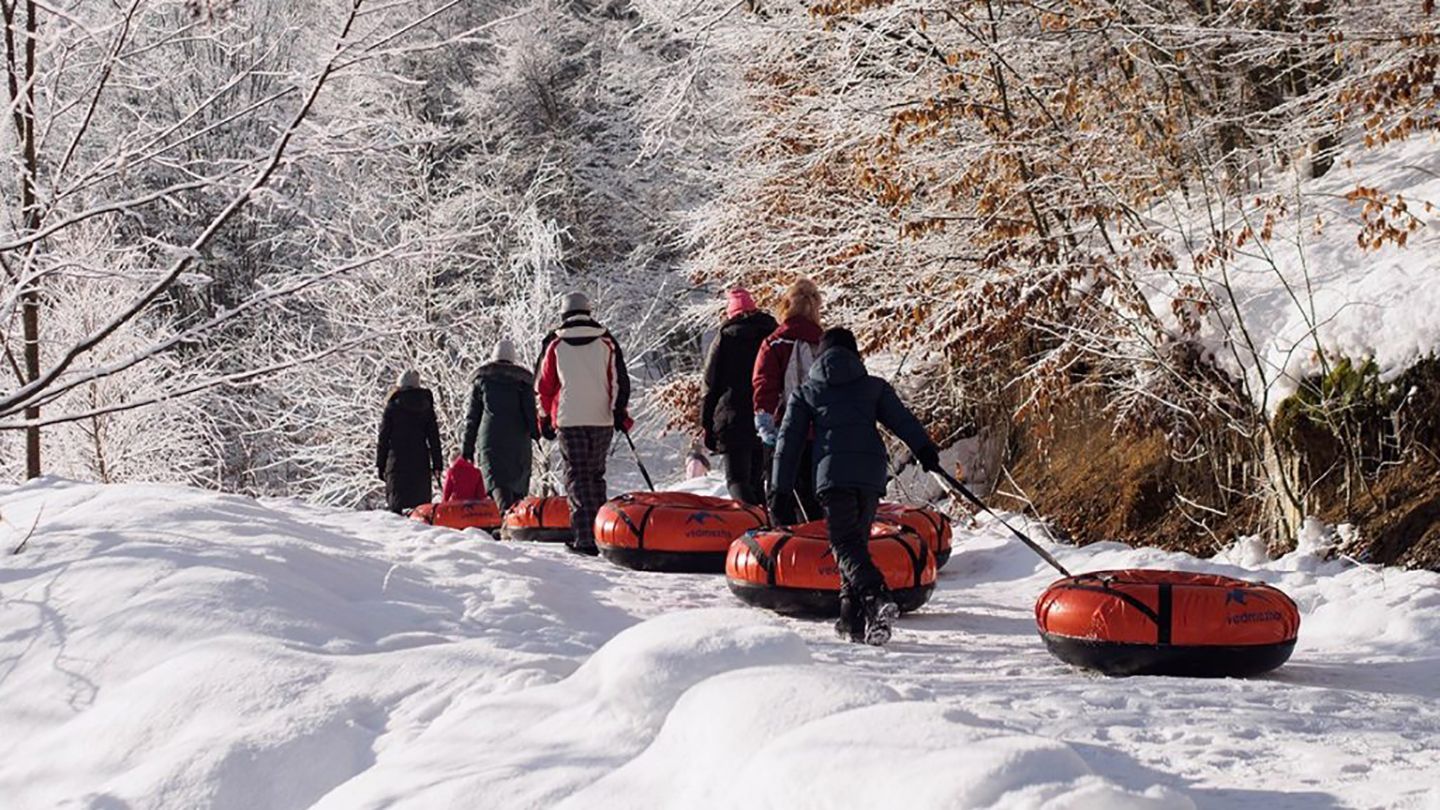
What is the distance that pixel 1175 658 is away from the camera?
6.20 m

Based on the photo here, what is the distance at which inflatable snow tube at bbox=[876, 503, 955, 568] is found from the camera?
9680 millimetres

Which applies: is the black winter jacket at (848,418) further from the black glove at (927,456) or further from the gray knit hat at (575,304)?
the gray knit hat at (575,304)

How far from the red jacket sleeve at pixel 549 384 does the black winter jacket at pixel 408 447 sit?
3.09m

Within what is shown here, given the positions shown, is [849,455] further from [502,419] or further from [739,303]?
[502,419]

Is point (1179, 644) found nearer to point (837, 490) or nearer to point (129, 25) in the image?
point (837, 490)

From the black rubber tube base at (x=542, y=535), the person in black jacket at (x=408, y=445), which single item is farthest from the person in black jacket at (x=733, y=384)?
the person in black jacket at (x=408, y=445)

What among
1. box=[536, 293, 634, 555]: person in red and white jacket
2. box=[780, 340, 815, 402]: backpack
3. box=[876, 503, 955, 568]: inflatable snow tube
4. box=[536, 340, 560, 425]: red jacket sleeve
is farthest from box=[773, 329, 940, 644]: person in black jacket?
box=[536, 340, 560, 425]: red jacket sleeve

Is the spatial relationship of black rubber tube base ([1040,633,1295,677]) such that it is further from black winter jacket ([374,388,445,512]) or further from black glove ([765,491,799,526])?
black winter jacket ([374,388,445,512])

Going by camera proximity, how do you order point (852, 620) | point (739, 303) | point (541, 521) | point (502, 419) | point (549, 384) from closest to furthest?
point (852, 620), point (739, 303), point (549, 384), point (541, 521), point (502, 419)

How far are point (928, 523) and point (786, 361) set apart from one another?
1.74 m

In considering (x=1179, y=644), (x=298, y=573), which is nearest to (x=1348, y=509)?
(x=1179, y=644)

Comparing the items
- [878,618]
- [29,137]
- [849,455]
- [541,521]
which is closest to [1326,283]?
[849,455]

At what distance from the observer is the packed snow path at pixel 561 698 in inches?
140

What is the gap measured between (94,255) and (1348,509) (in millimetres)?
7893
